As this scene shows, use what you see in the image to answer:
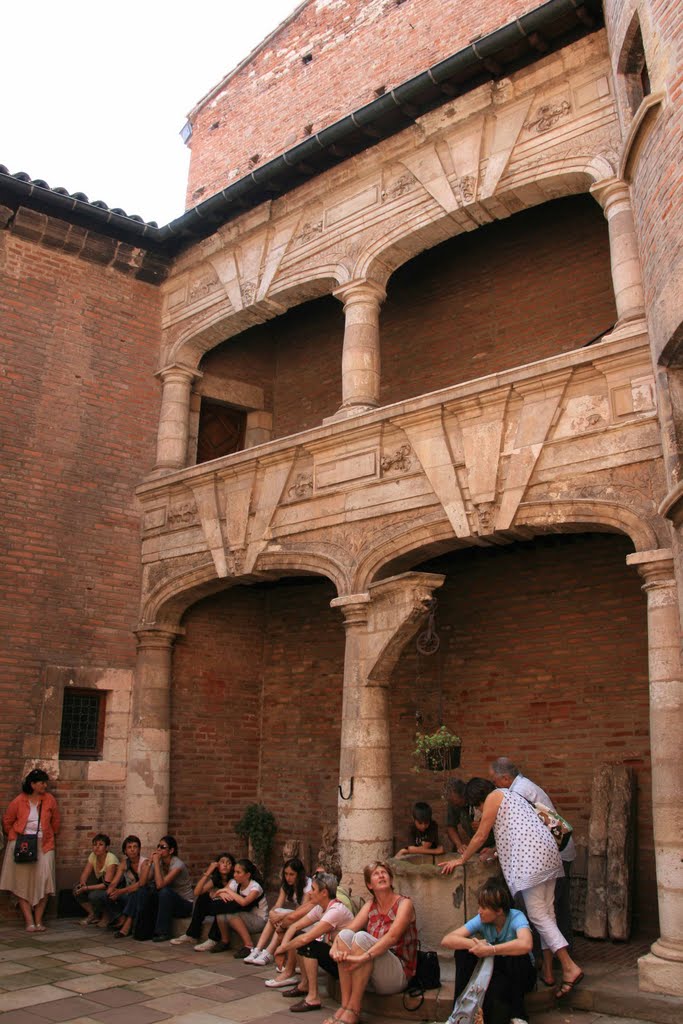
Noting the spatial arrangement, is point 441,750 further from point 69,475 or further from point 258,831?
point 69,475

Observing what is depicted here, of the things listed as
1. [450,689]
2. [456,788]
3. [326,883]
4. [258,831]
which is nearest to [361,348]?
[450,689]

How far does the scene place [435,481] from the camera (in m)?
8.21

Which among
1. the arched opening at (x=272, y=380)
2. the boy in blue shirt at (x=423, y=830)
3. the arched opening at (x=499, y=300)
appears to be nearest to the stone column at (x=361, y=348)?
the arched opening at (x=499, y=300)

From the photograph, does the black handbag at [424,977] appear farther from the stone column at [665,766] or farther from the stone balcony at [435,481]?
the stone balcony at [435,481]

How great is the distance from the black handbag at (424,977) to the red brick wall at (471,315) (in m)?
6.47

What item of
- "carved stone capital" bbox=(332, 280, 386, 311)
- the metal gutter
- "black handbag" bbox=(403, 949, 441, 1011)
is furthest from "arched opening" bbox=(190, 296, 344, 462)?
"black handbag" bbox=(403, 949, 441, 1011)

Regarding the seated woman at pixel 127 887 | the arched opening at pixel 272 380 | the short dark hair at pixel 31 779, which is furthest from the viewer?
the arched opening at pixel 272 380

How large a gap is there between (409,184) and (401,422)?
2.90 meters

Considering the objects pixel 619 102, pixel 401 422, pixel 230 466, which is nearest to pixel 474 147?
pixel 619 102

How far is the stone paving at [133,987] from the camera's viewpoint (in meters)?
5.93

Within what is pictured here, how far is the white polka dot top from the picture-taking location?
19.3 feet

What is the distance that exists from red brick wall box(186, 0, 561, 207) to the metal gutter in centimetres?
384

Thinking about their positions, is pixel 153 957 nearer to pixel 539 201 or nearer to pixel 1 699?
pixel 1 699

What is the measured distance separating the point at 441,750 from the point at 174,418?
19.2 feet
